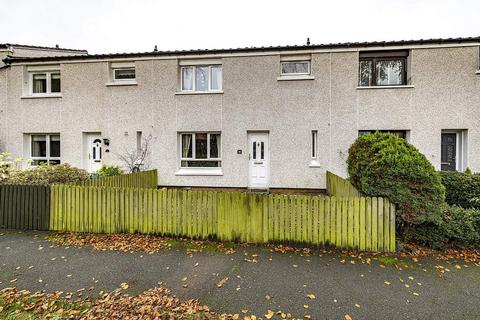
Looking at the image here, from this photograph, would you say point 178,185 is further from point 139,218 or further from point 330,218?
point 330,218

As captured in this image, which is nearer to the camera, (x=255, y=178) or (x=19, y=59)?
(x=255, y=178)

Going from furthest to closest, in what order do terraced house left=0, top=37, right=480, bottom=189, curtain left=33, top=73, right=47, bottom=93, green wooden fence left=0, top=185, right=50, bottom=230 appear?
curtain left=33, top=73, right=47, bottom=93, terraced house left=0, top=37, right=480, bottom=189, green wooden fence left=0, top=185, right=50, bottom=230

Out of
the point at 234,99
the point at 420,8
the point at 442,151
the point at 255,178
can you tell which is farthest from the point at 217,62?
the point at 420,8

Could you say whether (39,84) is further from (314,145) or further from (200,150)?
(314,145)

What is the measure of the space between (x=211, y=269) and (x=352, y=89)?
937 centimetres

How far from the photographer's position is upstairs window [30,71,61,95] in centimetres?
1188

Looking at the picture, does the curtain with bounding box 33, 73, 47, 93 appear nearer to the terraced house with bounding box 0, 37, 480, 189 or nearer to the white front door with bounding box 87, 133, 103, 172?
the terraced house with bounding box 0, 37, 480, 189

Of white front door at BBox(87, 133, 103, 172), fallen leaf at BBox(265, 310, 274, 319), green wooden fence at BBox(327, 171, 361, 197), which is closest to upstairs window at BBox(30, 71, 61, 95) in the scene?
white front door at BBox(87, 133, 103, 172)

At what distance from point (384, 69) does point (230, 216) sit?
9.70m

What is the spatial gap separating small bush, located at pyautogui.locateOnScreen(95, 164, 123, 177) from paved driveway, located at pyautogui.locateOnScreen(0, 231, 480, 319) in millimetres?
5392

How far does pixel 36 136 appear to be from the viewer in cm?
1198

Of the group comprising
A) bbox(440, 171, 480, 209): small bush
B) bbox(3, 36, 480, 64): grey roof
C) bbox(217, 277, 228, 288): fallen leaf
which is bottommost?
bbox(217, 277, 228, 288): fallen leaf

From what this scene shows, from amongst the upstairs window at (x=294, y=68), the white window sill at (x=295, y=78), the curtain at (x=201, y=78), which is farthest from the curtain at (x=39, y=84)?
the upstairs window at (x=294, y=68)

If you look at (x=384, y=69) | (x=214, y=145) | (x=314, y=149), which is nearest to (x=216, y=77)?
(x=214, y=145)
